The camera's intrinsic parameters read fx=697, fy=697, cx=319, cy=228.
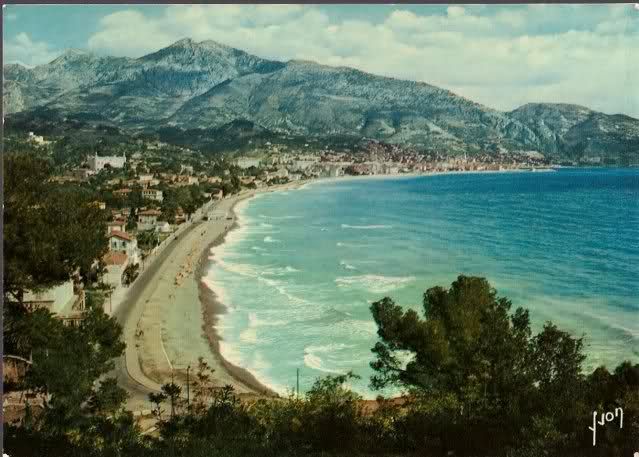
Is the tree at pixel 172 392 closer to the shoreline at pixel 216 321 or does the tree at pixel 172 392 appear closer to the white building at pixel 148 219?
the shoreline at pixel 216 321

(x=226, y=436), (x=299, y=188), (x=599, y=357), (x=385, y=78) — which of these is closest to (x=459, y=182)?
(x=299, y=188)

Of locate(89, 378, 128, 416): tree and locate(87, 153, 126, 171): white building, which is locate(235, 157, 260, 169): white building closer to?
locate(87, 153, 126, 171): white building

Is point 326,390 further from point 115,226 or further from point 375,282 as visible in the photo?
point 115,226

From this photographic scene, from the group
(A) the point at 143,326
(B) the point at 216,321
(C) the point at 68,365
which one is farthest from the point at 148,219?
(C) the point at 68,365

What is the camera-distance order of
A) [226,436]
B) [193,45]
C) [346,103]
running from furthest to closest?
[346,103] → [193,45] → [226,436]

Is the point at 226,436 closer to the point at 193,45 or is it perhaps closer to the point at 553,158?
the point at 193,45
